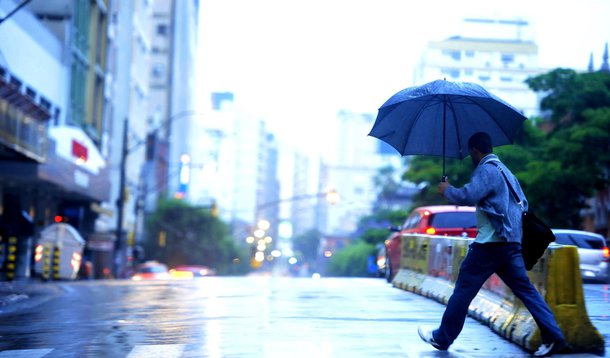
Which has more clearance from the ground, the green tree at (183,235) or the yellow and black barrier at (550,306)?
the green tree at (183,235)

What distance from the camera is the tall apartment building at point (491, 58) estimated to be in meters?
126

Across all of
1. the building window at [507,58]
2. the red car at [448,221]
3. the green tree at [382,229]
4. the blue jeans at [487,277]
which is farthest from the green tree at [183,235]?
the blue jeans at [487,277]

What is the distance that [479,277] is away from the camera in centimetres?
930

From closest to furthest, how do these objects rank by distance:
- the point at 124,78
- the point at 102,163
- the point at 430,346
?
the point at 430,346
the point at 102,163
the point at 124,78

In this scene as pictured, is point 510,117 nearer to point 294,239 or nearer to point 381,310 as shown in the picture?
point 381,310

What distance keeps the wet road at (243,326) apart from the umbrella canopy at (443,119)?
6.10ft

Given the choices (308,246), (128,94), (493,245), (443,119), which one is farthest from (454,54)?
(493,245)

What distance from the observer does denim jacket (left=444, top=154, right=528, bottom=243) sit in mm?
9031

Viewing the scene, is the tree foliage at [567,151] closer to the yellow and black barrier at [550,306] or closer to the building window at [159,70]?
the yellow and black barrier at [550,306]

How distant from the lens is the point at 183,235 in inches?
3255

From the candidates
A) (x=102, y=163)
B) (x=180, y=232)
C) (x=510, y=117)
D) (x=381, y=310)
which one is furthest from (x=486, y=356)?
(x=180, y=232)

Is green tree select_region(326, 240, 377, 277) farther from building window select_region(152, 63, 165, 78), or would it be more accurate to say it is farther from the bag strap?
the bag strap

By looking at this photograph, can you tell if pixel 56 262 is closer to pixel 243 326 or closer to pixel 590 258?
pixel 590 258

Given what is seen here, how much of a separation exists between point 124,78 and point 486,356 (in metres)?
62.2
